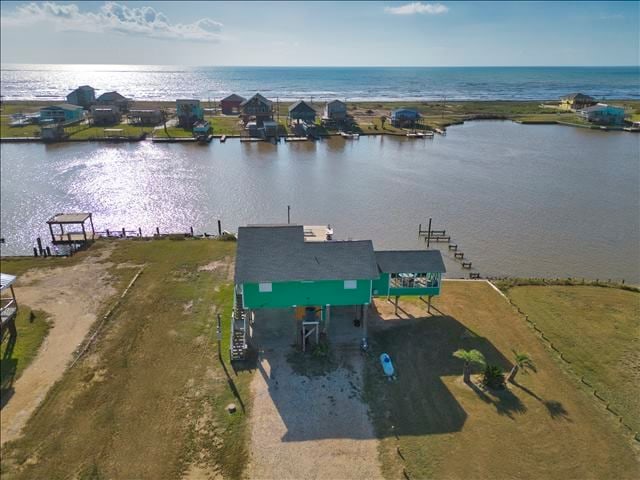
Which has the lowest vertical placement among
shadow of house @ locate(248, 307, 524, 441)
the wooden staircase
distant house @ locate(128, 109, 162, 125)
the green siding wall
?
shadow of house @ locate(248, 307, 524, 441)

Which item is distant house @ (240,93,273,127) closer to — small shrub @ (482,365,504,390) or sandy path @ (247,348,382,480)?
sandy path @ (247,348,382,480)

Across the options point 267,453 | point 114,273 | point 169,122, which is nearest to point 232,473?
point 267,453

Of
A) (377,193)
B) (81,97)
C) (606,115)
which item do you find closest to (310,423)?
(377,193)

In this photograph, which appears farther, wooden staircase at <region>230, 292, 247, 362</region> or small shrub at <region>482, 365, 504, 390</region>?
wooden staircase at <region>230, 292, 247, 362</region>

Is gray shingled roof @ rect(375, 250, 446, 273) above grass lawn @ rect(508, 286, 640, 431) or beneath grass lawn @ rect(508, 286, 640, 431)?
above

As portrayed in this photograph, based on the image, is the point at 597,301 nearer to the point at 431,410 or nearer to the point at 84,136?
the point at 431,410

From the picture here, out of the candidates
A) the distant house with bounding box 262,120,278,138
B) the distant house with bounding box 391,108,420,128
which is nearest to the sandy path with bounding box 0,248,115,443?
the distant house with bounding box 262,120,278,138
